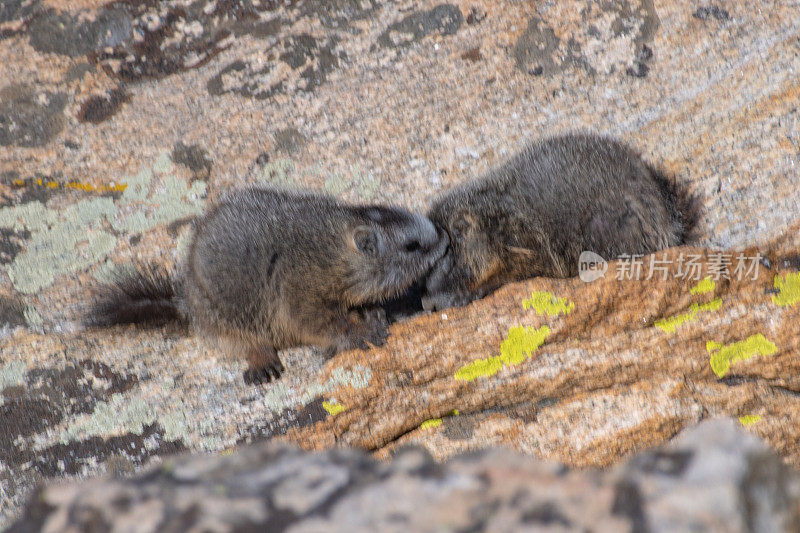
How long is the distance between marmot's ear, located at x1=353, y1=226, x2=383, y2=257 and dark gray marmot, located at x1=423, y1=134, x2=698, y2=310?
384 millimetres

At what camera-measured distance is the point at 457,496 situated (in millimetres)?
1460

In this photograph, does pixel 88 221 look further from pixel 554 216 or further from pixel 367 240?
pixel 554 216

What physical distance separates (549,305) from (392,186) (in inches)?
60.2

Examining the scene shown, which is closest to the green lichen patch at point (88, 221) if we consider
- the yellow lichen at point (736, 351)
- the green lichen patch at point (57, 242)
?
the green lichen patch at point (57, 242)

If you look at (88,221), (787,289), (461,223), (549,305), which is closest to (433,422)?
→ (549,305)

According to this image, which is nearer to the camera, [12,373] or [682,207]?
[12,373]

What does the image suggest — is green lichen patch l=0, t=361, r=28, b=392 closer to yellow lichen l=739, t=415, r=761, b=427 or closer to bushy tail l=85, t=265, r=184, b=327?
bushy tail l=85, t=265, r=184, b=327

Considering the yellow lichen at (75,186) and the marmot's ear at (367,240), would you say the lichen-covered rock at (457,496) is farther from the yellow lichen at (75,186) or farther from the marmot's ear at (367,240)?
the yellow lichen at (75,186)

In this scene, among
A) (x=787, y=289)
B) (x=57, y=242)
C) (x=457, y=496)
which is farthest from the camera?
(x=57, y=242)

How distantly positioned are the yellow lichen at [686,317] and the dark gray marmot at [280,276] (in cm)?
135

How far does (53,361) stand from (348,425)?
1643mm

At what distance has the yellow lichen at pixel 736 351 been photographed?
3422 mm

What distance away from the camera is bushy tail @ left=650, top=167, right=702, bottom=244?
13.1 feet

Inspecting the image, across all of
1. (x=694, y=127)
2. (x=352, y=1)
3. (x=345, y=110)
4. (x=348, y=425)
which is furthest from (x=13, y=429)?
(x=694, y=127)
